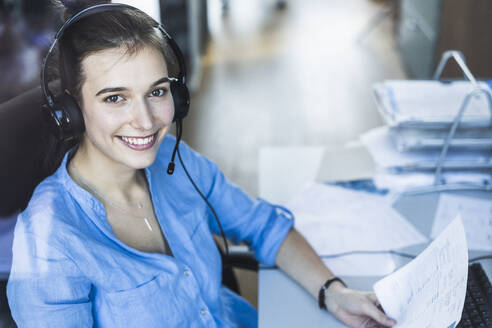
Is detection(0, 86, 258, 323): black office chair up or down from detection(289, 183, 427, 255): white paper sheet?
up

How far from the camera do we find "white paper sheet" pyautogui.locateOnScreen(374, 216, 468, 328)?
836 mm

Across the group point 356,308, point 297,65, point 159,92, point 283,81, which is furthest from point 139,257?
point 297,65

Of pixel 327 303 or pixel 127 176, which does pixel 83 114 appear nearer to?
pixel 127 176

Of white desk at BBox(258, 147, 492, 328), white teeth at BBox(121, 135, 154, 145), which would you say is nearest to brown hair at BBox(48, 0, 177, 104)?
white teeth at BBox(121, 135, 154, 145)

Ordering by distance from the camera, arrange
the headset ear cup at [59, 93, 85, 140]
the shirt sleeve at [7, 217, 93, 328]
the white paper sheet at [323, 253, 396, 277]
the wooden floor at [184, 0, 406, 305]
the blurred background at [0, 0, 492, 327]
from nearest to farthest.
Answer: the shirt sleeve at [7, 217, 93, 328]
the headset ear cup at [59, 93, 85, 140]
the white paper sheet at [323, 253, 396, 277]
the blurred background at [0, 0, 492, 327]
the wooden floor at [184, 0, 406, 305]

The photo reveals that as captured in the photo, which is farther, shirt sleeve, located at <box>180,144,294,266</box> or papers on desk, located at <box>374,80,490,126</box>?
papers on desk, located at <box>374,80,490,126</box>

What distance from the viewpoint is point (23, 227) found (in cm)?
82

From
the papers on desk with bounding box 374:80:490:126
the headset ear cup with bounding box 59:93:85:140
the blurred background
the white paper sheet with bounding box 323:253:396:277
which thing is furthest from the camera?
the blurred background

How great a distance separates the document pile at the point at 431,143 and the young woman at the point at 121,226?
45 cm

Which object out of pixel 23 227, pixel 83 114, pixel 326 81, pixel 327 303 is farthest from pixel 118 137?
pixel 326 81

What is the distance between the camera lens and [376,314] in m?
0.96

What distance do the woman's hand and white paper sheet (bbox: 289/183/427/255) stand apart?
6.8 inches

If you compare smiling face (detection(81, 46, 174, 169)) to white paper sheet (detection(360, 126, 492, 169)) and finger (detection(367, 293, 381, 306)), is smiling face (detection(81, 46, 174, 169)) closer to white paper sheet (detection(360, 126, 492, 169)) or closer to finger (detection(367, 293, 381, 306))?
finger (detection(367, 293, 381, 306))

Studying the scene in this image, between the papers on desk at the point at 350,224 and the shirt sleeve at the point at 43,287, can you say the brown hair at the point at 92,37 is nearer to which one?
the shirt sleeve at the point at 43,287
